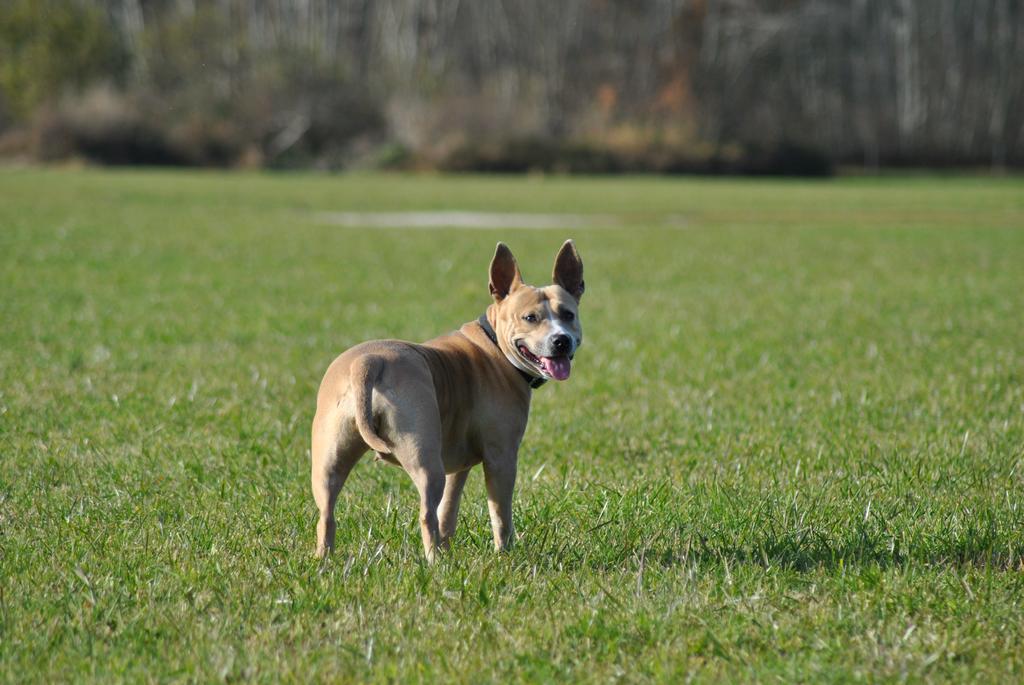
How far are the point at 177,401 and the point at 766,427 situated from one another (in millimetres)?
3254

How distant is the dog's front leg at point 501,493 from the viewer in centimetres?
409

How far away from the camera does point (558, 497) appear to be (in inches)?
196

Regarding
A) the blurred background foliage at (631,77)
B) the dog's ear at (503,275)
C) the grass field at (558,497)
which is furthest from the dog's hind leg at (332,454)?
the blurred background foliage at (631,77)

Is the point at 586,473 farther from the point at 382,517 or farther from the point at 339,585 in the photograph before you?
the point at 339,585

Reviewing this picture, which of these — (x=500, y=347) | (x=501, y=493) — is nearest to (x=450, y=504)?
(x=501, y=493)

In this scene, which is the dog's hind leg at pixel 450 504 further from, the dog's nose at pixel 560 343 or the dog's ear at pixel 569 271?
the dog's ear at pixel 569 271

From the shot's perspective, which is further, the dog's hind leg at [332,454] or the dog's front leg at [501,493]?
the dog's front leg at [501,493]

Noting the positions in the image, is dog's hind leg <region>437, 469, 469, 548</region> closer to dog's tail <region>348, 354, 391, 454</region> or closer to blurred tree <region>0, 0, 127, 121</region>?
dog's tail <region>348, 354, 391, 454</region>

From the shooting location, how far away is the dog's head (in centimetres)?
409

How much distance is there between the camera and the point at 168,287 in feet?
40.6

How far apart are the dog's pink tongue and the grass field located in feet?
2.08

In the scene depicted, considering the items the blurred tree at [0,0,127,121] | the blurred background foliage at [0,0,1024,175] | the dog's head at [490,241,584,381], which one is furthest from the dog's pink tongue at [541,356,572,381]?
the blurred tree at [0,0,127,121]

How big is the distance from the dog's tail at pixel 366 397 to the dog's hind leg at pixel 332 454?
2.0 inches

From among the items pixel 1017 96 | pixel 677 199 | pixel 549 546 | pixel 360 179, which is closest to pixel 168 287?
pixel 549 546
